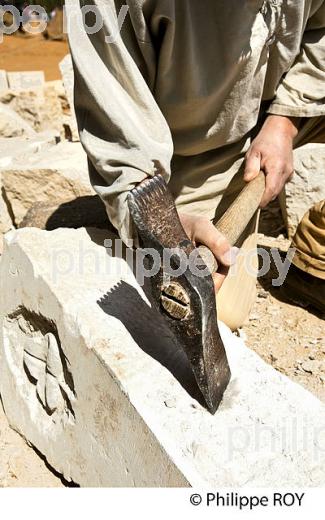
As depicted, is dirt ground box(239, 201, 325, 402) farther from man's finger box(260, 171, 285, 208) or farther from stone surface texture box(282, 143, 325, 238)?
man's finger box(260, 171, 285, 208)

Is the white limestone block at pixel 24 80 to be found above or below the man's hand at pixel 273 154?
below

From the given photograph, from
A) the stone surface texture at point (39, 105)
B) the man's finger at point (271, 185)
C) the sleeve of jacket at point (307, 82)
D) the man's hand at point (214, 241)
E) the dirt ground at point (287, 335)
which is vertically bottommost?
the dirt ground at point (287, 335)

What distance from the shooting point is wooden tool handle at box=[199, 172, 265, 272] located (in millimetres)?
1728

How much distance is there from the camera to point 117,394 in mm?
1638

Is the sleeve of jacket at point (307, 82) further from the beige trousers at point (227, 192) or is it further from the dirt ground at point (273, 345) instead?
the dirt ground at point (273, 345)

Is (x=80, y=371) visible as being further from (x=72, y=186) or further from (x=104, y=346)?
(x=72, y=186)

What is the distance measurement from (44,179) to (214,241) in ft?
5.80

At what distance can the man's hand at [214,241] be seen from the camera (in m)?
1.72

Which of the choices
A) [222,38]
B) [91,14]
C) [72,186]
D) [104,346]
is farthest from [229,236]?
[72,186]

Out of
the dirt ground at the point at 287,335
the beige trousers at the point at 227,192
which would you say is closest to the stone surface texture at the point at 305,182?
the dirt ground at the point at 287,335

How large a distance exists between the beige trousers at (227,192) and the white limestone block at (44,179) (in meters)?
0.94

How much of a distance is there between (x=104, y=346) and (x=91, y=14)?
0.94 metres

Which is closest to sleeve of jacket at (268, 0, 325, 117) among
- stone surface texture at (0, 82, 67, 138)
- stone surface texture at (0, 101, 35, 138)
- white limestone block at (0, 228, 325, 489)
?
white limestone block at (0, 228, 325, 489)

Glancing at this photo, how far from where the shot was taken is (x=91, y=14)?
177cm
